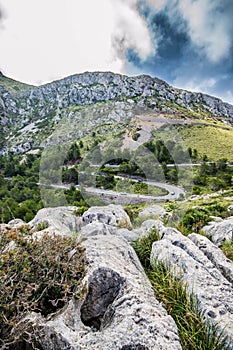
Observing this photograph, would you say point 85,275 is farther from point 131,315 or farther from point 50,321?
point 131,315

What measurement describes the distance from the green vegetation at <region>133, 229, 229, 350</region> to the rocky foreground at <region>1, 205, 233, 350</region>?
11cm

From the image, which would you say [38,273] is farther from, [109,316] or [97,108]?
[97,108]

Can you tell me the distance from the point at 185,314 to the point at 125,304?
0.93 meters

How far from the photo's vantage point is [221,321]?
2553 mm

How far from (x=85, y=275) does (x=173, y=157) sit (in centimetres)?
5662

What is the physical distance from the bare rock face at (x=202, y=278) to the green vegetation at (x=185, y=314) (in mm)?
97

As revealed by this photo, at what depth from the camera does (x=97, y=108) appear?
14675 centimetres

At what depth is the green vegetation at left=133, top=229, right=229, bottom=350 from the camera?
238 centimetres

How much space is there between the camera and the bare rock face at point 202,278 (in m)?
2.66

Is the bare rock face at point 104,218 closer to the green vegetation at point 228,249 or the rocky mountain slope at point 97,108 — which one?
the green vegetation at point 228,249

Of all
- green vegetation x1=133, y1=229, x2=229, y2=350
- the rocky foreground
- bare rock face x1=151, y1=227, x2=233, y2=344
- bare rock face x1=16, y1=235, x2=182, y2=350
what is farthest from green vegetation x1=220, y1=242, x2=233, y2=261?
bare rock face x1=16, y1=235, x2=182, y2=350

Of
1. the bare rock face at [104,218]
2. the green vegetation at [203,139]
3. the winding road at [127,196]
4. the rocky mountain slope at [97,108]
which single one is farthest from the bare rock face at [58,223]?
the rocky mountain slope at [97,108]

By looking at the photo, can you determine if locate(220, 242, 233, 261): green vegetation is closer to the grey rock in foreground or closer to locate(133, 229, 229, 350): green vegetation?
the grey rock in foreground

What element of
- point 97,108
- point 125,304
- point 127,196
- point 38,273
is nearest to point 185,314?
point 125,304
